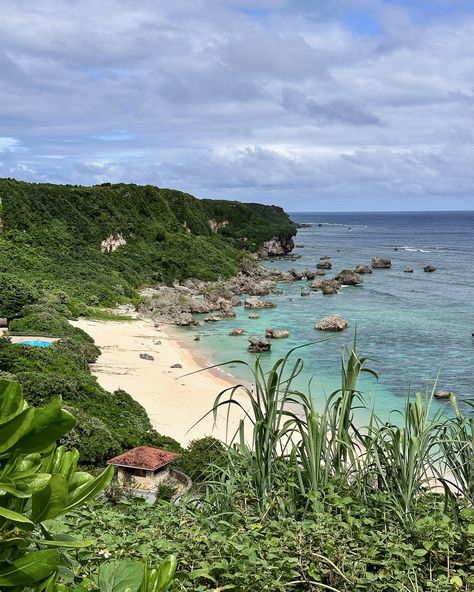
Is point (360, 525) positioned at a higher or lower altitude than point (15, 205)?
lower

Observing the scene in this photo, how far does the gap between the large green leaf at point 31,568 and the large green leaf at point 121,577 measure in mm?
336

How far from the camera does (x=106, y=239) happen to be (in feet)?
211

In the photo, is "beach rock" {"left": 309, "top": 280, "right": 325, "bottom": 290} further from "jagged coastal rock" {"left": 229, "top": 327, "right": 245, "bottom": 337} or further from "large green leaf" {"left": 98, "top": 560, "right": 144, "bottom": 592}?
"large green leaf" {"left": 98, "top": 560, "right": 144, "bottom": 592}

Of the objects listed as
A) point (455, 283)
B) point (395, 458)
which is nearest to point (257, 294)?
point (455, 283)

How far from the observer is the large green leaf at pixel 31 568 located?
6.99 ft

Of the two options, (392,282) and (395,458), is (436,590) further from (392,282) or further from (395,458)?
(392,282)

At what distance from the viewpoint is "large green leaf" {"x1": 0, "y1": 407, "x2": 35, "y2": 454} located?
6.68 feet

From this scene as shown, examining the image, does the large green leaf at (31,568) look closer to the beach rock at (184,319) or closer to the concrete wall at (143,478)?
the concrete wall at (143,478)

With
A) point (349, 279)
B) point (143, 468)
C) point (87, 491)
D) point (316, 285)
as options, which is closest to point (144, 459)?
point (143, 468)

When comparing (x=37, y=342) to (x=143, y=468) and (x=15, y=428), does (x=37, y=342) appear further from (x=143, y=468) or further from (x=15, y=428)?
(x=15, y=428)

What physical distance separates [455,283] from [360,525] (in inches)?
2663

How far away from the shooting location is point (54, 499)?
2.16 meters

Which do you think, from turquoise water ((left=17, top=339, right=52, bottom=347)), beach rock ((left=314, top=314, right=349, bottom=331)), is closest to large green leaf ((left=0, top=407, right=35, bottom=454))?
turquoise water ((left=17, top=339, right=52, bottom=347))

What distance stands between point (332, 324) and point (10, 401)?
138 feet
